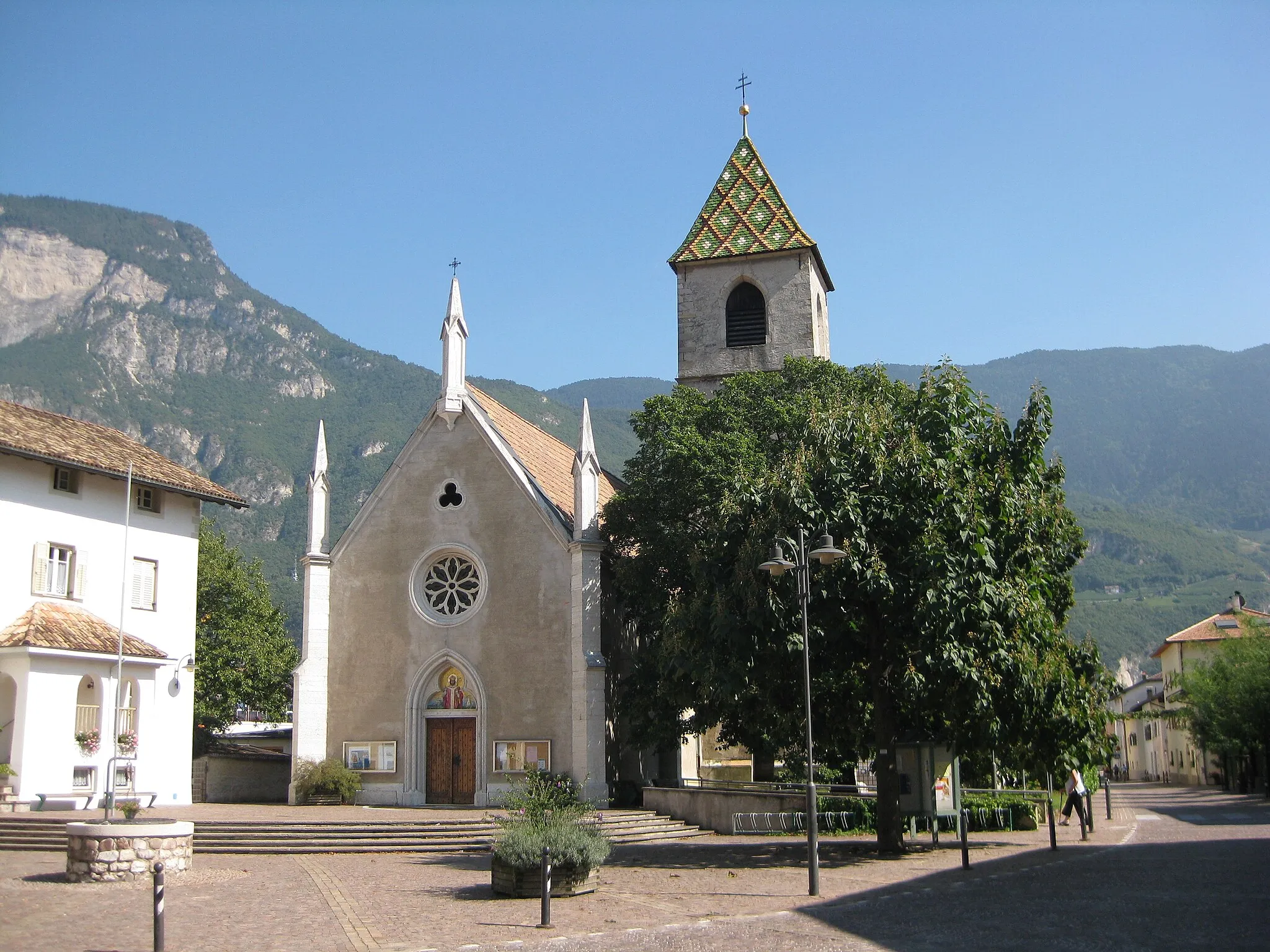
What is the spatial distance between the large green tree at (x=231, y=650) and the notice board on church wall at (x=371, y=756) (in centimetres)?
2208

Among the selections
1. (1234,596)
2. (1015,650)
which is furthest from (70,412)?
(1015,650)

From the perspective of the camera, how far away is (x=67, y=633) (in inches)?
1260

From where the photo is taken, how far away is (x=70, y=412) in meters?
181

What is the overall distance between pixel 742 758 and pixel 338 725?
18.0m

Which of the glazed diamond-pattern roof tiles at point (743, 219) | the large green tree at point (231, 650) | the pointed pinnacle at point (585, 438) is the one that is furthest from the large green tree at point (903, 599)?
the large green tree at point (231, 650)

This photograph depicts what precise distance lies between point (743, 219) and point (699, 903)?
115 feet

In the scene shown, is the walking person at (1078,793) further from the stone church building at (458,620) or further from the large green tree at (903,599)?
the stone church building at (458,620)

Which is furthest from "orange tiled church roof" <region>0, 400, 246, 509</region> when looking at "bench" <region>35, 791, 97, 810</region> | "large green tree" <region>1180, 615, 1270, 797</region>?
"large green tree" <region>1180, 615, 1270, 797</region>

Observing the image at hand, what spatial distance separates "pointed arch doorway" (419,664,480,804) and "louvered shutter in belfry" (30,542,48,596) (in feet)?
35.4

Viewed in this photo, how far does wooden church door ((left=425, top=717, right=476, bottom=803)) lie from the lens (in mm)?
34750

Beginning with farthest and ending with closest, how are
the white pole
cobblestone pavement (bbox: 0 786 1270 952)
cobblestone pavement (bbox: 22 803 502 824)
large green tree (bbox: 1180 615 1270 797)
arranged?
1. large green tree (bbox: 1180 615 1270 797)
2. the white pole
3. cobblestone pavement (bbox: 22 803 502 824)
4. cobblestone pavement (bbox: 0 786 1270 952)

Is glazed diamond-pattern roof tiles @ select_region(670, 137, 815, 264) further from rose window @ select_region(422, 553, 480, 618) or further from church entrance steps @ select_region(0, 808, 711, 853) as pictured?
church entrance steps @ select_region(0, 808, 711, 853)

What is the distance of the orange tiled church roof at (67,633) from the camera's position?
31.0 meters

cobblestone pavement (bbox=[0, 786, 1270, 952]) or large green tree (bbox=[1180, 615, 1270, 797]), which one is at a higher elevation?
large green tree (bbox=[1180, 615, 1270, 797])
